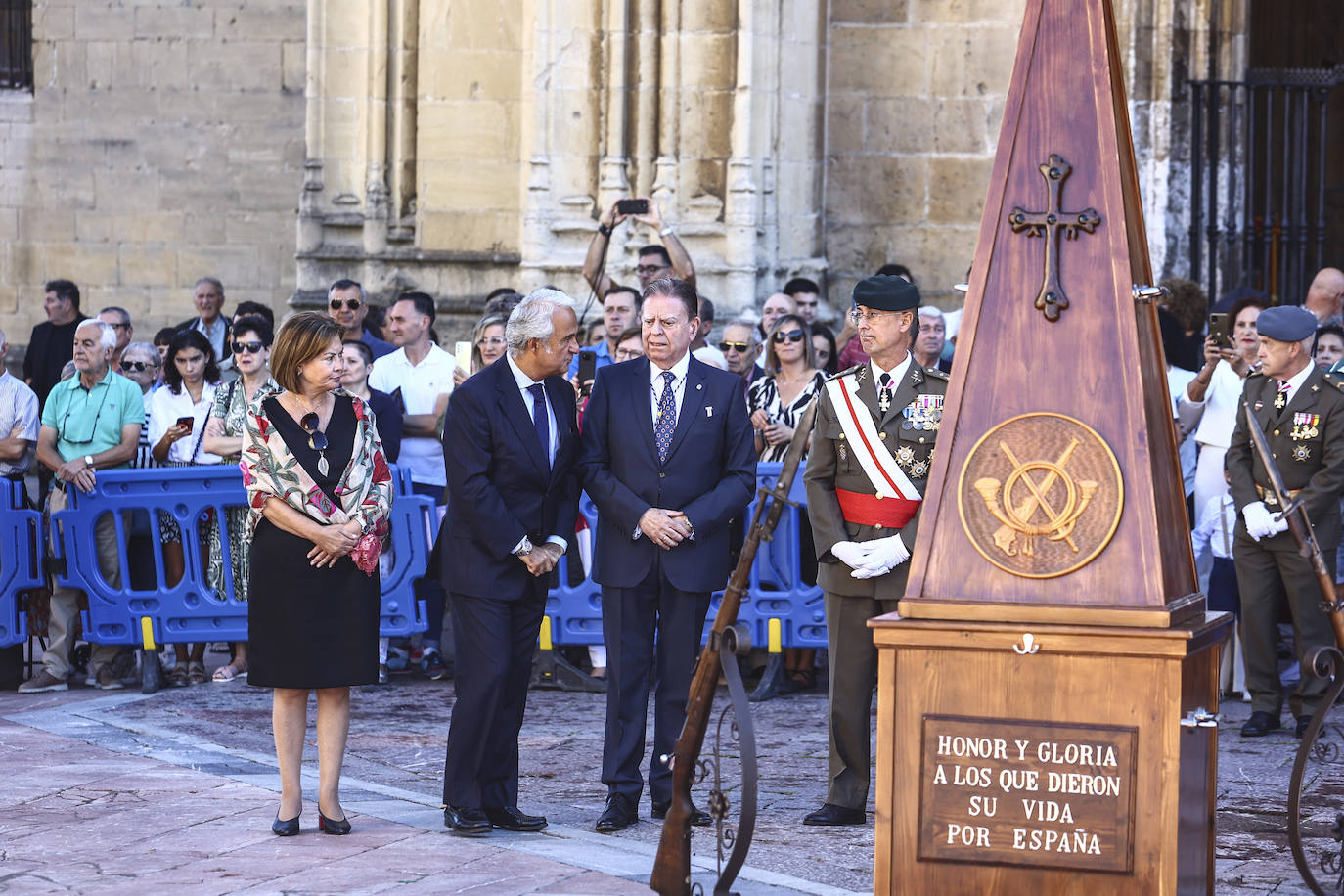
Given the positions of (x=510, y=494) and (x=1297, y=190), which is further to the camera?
(x=1297, y=190)

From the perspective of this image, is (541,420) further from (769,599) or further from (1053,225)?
(769,599)

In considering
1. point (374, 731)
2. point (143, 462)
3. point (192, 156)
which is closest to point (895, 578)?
point (374, 731)

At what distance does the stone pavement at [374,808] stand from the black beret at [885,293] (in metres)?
1.72

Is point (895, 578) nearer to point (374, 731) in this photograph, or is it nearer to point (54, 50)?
point (374, 731)

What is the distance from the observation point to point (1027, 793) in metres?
4.45

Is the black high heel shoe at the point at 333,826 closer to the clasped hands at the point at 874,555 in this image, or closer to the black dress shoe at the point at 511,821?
the black dress shoe at the point at 511,821

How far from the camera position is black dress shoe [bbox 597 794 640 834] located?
661 centimetres

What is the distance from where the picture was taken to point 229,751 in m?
7.86

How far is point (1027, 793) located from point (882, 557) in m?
2.13

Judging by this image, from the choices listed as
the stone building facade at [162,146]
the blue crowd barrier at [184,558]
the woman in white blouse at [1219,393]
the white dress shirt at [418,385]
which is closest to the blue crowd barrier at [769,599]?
the blue crowd barrier at [184,558]

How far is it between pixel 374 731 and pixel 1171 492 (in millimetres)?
4656

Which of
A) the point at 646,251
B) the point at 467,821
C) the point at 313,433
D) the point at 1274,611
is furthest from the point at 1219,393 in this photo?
the point at 313,433

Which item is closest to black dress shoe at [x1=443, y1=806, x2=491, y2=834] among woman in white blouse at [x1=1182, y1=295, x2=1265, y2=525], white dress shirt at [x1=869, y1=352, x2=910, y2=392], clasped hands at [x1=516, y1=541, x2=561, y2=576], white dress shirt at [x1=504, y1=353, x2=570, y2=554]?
clasped hands at [x1=516, y1=541, x2=561, y2=576]

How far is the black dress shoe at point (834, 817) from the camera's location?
262 inches
